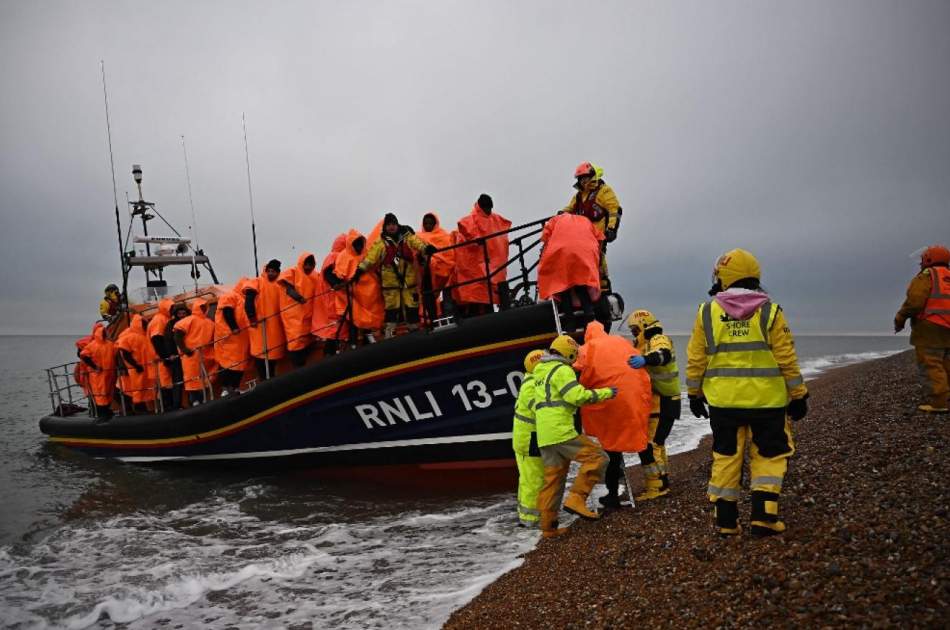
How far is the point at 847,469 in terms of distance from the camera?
395 centimetres

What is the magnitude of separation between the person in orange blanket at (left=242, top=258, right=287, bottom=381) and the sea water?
5.43 feet

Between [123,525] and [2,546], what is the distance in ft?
3.54

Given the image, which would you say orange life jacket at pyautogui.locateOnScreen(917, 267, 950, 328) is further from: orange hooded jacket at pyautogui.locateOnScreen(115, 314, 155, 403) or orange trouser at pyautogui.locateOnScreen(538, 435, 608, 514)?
orange hooded jacket at pyautogui.locateOnScreen(115, 314, 155, 403)

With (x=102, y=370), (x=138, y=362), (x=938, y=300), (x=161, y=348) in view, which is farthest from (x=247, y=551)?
(x=938, y=300)

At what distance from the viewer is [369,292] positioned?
6.40 metres

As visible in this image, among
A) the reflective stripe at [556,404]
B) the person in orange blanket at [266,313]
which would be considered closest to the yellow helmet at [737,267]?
the reflective stripe at [556,404]

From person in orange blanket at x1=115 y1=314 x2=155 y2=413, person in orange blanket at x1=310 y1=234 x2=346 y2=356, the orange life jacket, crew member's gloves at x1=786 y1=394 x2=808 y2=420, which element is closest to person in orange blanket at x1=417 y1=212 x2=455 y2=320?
person in orange blanket at x1=310 y1=234 x2=346 y2=356

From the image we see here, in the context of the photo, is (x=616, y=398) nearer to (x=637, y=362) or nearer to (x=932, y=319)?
(x=637, y=362)

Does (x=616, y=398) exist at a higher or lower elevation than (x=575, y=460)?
higher

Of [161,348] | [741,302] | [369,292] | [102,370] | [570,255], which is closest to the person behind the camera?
[741,302]

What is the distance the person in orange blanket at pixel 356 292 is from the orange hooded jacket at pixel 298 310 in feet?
2.21

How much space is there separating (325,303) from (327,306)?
8cm

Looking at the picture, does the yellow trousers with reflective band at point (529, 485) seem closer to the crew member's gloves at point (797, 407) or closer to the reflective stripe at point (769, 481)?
the reflective stripe at point (769, 481)

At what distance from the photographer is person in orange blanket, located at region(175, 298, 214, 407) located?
7.73 m
